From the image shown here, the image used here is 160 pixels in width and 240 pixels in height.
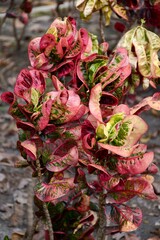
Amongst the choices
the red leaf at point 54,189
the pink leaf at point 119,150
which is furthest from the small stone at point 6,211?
the pink leaf at point 119,150

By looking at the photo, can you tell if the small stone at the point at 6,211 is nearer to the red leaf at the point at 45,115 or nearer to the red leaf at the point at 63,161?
the red leaf at the point at 63,161

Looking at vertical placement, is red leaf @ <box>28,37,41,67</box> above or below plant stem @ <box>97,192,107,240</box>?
above

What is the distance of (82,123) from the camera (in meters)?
1.71

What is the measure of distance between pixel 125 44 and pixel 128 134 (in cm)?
52

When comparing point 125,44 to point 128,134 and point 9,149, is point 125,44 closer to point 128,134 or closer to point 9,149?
point 128,134

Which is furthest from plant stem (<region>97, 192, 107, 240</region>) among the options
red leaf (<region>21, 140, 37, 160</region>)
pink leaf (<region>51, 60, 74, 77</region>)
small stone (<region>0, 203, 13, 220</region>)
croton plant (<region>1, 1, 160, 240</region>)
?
small stone (<region>0, 203, 13, 220</region>)

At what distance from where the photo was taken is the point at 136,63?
1.98 meters

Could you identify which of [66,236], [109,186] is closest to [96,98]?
[109,186]

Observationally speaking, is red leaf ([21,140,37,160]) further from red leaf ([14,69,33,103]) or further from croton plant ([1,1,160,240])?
red leaf ([14,69,33,103])

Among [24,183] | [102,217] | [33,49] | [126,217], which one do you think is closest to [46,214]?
[102,217]

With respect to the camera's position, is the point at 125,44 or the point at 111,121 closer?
the point at 111,121

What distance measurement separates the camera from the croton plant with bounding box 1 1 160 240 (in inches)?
63.2

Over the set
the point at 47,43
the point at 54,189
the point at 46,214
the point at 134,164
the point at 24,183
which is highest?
the point at 47,43

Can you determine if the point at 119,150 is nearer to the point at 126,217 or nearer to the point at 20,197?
the point at 126,217
